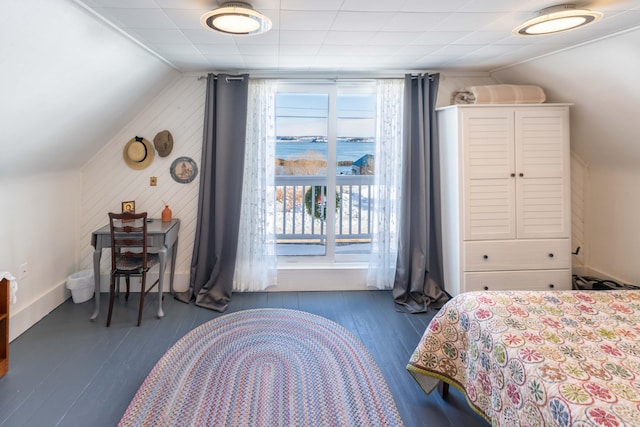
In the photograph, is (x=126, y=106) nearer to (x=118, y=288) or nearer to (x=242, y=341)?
(x=118, y=288)

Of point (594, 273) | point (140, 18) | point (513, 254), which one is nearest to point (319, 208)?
point (513, 254)

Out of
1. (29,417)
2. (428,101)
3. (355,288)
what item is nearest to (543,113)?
(428,101)

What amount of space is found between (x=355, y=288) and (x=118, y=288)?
2.39 metres

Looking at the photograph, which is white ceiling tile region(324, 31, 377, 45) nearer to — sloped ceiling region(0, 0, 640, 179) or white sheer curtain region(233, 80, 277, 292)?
sloped ceiling region(0, 0, 640, 179)

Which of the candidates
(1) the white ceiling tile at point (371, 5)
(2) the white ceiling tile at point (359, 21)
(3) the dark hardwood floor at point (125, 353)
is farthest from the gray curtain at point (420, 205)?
(1) the white ceiling tile at point (371, 5)

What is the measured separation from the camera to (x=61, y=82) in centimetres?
205

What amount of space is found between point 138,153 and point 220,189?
898 millimetres

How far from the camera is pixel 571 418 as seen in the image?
1.01 m

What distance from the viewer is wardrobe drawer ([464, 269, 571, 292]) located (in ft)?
9.38

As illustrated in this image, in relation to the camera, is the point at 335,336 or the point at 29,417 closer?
the point at 29,417

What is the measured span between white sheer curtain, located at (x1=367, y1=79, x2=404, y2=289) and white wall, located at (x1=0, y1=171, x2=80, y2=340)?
295 cm

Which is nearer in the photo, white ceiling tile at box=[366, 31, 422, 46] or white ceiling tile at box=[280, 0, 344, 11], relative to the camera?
white ceiling tile at box=[280, 0, 344, 11]

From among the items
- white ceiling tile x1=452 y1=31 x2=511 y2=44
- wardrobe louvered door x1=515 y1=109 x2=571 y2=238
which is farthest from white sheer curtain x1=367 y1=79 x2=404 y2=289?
wardrobe louvered door x1=515 y1=109 x2=571 y2=238

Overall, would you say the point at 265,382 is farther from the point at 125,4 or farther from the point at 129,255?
the point at 125,4
